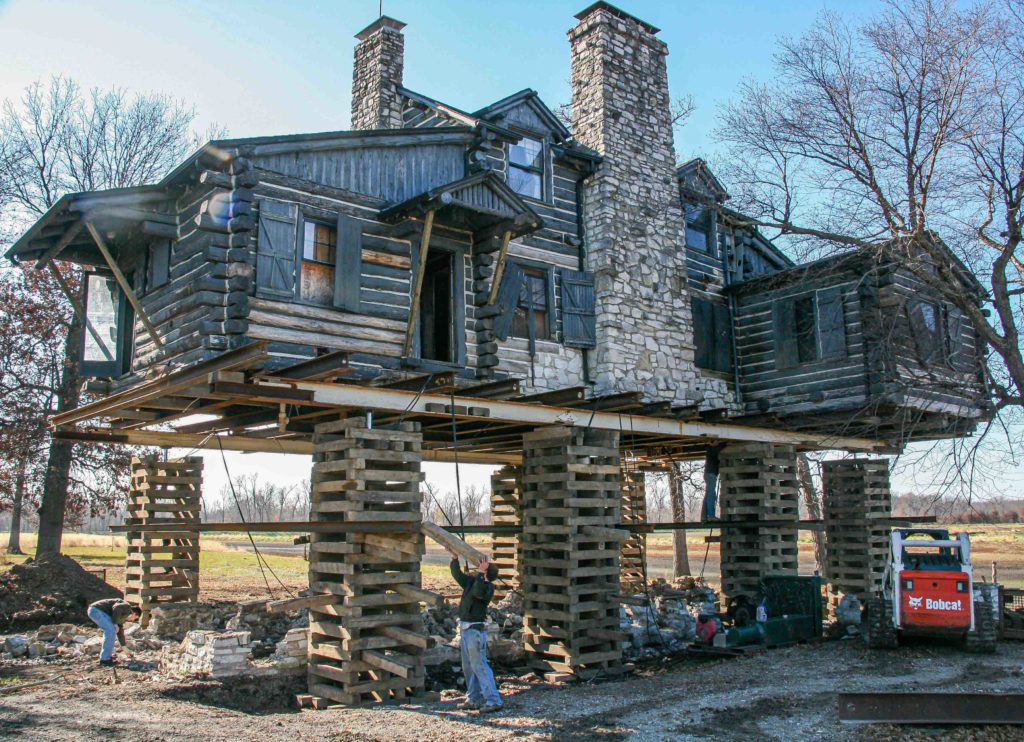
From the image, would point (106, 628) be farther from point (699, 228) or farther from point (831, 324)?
point (831, 324)

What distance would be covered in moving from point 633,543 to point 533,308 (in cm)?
1068

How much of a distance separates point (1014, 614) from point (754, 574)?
491cm

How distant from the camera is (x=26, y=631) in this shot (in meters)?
19.9

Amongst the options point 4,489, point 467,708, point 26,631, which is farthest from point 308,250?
point 4,489

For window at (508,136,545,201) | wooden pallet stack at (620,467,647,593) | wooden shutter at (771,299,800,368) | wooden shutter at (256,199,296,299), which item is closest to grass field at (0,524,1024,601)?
wooden pallet stack at (620,467,647,593)

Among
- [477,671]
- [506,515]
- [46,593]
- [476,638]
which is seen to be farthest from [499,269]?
[46,593]

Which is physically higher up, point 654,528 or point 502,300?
point 502,300

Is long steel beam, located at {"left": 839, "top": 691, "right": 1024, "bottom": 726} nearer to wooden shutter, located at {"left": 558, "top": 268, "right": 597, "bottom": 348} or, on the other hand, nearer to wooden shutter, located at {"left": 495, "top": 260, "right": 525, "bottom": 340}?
wooden shutter, located at {"left": 495, "top": 260, "right": 525, "bottom": 340}

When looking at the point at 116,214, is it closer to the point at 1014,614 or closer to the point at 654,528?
the point at 654,528

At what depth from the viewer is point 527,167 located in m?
17.2

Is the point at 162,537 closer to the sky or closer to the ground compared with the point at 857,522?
closer to the ground

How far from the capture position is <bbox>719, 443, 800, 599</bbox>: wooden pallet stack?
1905cm

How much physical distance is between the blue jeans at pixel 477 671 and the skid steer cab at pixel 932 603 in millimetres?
7042

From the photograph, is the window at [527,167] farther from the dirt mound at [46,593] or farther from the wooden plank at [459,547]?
the dirt mound at [46,593]
